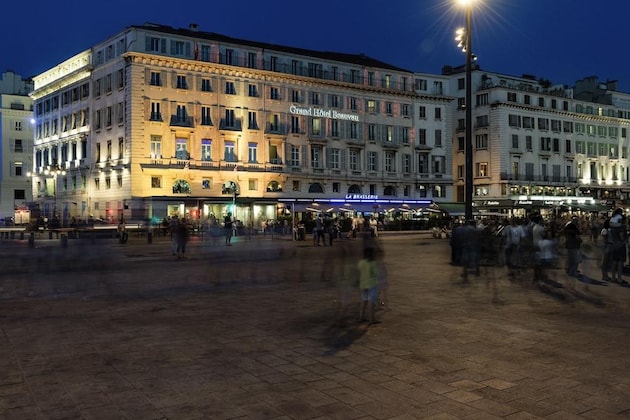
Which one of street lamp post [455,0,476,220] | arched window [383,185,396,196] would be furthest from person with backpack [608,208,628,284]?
arched window [383,185,396,196]

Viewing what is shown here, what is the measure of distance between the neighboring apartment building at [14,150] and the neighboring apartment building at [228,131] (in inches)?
439

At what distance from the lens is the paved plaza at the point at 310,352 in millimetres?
5459

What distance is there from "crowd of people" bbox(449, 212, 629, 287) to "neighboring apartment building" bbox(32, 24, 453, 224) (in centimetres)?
2985

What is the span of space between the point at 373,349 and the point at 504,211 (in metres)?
66.1

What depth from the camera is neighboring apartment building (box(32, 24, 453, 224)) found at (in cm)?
5059

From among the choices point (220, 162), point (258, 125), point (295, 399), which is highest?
point (258, 125)

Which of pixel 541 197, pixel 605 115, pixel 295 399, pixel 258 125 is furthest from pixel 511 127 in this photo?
pixel 295 399

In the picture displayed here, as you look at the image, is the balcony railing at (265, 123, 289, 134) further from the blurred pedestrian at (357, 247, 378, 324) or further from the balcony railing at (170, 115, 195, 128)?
the blurred pedestrian at (357, 247, 378, 324)

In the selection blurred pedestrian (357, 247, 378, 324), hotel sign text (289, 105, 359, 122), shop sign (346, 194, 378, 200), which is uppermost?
hotel sign text (289, 105, 359, 122)

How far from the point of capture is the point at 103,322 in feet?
31.2

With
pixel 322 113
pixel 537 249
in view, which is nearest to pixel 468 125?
pixel 537 249

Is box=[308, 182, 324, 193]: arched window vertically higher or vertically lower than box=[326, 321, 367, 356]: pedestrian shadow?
higher

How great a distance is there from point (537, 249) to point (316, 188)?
45627mm

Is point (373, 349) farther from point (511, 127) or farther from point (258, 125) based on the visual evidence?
point (511, 127)
